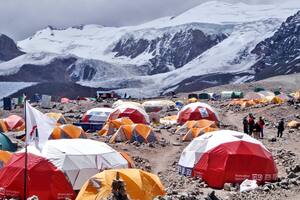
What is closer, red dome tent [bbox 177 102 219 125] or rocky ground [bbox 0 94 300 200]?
rocky ground [bbox 0 94 300 200]

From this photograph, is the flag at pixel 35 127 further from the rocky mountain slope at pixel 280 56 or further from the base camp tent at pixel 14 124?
the rocky mountain slope at pixel 280 56

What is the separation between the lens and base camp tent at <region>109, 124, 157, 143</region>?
3128 cm

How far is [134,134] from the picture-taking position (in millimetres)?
31359

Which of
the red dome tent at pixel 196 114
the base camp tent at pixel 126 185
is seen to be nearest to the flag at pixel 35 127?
the base camp tent at pixel 126 185

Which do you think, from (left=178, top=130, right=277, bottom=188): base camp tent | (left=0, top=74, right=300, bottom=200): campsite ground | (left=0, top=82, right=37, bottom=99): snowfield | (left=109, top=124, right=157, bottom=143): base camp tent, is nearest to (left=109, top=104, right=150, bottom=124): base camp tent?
(left=0, top=74, right=300, bottom=200): campsite ground

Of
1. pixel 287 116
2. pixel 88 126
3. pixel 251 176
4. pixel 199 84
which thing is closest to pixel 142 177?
pixel 251 176

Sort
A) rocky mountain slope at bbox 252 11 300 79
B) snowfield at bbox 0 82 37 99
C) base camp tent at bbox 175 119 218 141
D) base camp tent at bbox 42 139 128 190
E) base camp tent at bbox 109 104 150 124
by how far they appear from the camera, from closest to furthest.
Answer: base camp tent at bbox 42 139 128 190 < base camp tent at bbox 175 119 218 141 < base camp tent at bbox 109 104 150 124 < snowfield at bbox 0 82 37 99 < rocky mountain slope at bbox 252 11 300 79

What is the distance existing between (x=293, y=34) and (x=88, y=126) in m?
164

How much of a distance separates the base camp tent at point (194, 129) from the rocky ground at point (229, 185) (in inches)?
21.7

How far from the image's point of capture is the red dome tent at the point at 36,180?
61.0 feet

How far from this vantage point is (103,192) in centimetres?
1595

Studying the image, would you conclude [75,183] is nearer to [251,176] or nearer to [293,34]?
[251,176]

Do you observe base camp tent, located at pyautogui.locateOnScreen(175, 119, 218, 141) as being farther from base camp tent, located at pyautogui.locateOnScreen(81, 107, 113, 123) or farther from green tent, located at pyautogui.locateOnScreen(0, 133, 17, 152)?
green tent, located at pyautogui.locateOnScreen(0, 133, 17, 152)

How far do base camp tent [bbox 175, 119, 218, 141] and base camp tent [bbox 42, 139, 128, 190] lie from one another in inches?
478
